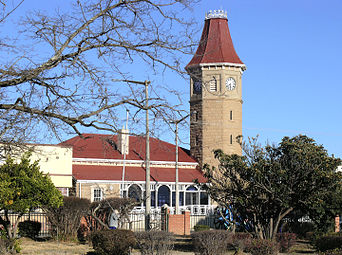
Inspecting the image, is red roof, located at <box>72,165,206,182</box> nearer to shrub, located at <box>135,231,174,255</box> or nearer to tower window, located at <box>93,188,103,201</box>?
tower window, located at <box>93,188,103,201</box>

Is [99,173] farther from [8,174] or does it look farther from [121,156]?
[8,174]

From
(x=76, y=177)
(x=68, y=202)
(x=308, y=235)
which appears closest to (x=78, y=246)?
(x=68, y=202)

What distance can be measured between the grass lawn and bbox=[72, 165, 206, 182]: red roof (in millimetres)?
19312

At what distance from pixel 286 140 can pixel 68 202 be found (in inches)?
360

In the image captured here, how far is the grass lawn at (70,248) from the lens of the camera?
781 inches

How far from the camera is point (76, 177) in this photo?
42.7 m

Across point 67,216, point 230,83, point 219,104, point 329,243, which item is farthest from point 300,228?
point 230,83

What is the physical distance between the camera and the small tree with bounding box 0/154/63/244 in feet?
60.9

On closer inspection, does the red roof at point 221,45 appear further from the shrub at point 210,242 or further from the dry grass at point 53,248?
the shrub at point 210,242

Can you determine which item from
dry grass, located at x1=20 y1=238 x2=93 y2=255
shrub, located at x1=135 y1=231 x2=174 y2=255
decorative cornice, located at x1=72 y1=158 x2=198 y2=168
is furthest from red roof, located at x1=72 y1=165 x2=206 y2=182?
shrub, located at x1=135 y1=231 x2=174 y2=255

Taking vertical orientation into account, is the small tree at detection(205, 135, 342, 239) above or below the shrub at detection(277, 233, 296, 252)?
above

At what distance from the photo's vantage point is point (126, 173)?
4606cm

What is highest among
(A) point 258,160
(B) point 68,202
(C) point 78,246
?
(A) point 258,160

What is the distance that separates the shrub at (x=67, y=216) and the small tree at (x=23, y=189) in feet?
12.4
